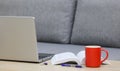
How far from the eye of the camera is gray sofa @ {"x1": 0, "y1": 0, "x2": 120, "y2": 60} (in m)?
2.34

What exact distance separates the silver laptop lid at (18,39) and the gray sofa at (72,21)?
756 mm

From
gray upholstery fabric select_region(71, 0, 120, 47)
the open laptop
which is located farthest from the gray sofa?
the open laptop

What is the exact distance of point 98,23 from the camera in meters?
2.39

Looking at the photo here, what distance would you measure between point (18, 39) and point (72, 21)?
1.29 meters

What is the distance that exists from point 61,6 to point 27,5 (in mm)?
356

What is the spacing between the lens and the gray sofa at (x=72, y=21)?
7.69 feet

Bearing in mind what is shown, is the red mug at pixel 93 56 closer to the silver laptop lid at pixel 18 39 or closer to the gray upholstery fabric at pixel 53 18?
the silver laptop lid at pixel 18 39

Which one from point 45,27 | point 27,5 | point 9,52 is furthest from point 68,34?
point 9,52

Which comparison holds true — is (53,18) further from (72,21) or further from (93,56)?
(93,56)

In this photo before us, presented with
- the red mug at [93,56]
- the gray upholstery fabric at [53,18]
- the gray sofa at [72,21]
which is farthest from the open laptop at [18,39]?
the gray upholstery fabric at [53,18]

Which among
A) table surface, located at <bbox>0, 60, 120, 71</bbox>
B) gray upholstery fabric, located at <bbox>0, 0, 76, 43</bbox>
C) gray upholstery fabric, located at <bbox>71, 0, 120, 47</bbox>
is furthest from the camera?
gray upholstery fabric, located at <bbox>0, 0, 76, 43</bbox>

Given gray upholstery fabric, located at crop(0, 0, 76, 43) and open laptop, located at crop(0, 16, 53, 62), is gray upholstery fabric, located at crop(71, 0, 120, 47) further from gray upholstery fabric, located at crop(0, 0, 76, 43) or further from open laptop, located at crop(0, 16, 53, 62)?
open laptop, located at crop(0, 16, 53, 62)

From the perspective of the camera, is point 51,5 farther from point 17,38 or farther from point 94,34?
point 17,38

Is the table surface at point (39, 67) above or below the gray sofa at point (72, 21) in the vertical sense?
below
